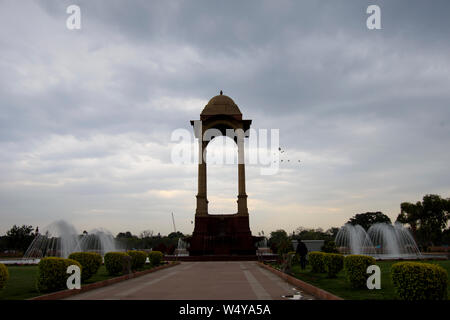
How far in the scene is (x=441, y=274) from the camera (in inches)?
275

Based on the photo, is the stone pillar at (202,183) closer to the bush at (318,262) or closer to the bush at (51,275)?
the bush at (318,262)

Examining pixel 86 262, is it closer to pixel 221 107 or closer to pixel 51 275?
pixel 51 275

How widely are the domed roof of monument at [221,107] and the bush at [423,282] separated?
88.8 ft

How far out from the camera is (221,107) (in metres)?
33.8

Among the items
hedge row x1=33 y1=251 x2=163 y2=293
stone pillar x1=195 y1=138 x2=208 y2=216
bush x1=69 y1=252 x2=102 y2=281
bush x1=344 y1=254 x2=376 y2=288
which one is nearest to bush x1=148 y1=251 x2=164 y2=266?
hedge row x1=33 y1=251 x2=163 y2=293

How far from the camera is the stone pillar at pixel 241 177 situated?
104ft

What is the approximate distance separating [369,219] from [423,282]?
9965 cm

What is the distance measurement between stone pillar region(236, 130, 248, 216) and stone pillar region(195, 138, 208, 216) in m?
2.95

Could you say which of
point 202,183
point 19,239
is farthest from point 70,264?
point 19,239

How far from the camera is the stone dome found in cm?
3350

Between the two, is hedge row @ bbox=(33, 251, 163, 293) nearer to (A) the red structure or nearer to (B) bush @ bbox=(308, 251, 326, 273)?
(B) bush @ bbox=(308, 251, 326, 273)
